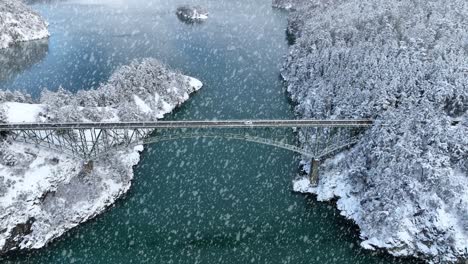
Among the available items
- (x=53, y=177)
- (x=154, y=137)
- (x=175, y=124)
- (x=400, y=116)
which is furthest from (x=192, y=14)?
(x=53, y=177)

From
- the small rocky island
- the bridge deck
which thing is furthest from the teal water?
the small rocky island

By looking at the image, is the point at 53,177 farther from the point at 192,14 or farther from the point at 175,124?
the point at 192,14

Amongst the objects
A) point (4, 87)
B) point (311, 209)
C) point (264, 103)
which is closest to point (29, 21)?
point (4, 87)

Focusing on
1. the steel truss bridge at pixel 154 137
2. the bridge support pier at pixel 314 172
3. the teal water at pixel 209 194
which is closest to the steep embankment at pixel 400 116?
the bridge support pier at pixel 314 172

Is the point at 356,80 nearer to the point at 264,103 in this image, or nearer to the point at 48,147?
the point at 264,103

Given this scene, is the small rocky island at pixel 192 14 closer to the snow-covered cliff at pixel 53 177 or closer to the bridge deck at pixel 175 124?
the snow-covered cliff at pixel 53 177

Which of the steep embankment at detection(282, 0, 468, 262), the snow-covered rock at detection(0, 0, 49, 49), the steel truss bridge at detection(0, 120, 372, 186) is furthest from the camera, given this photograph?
the snow-covered rock at detection(0, 0, 49, 49)

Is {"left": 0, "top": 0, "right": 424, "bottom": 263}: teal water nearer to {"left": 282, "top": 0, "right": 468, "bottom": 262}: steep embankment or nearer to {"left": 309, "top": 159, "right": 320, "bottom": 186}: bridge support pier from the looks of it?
{"left": 309, "top": 159, "right": 320, "bottom": 186}: bridge support pier
